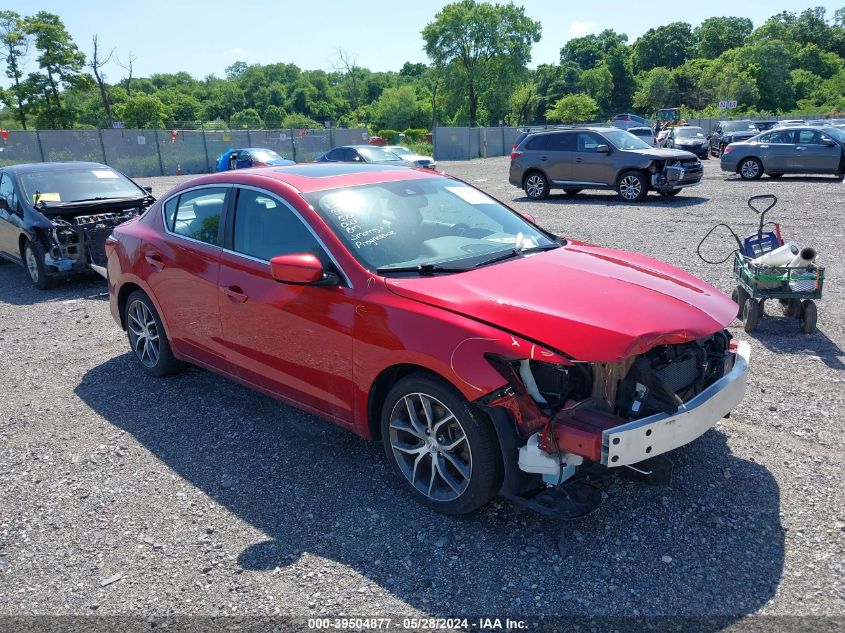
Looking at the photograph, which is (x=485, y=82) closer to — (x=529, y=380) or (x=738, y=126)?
(x=738, y=126)

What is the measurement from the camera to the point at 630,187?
16.3 meters

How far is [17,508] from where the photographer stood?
3.87 meters

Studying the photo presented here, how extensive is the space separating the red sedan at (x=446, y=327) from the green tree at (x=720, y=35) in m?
132

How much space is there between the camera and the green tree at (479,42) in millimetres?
78688

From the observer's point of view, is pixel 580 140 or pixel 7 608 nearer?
pixel 7 608

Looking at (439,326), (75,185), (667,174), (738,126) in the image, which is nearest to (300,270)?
(439,326)

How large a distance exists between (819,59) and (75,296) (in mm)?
Result: 117259

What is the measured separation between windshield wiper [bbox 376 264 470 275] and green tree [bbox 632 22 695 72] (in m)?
132

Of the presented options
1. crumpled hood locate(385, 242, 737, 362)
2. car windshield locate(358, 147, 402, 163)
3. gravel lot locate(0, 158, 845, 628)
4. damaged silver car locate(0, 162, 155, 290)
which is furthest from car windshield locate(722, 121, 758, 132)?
crumpled hood locate(385, 242, 737, 362)

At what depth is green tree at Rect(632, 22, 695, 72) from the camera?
12056 centimetres

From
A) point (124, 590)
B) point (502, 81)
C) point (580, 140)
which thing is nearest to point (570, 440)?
point (124, 590)

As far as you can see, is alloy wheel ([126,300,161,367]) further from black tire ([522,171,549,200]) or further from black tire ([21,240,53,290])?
black tire ([522,171,549,200])

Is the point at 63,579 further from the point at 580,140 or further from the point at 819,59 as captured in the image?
the point at 819,59

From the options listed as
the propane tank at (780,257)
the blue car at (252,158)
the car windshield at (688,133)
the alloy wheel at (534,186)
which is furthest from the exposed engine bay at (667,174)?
the car windshield at (688,133)
